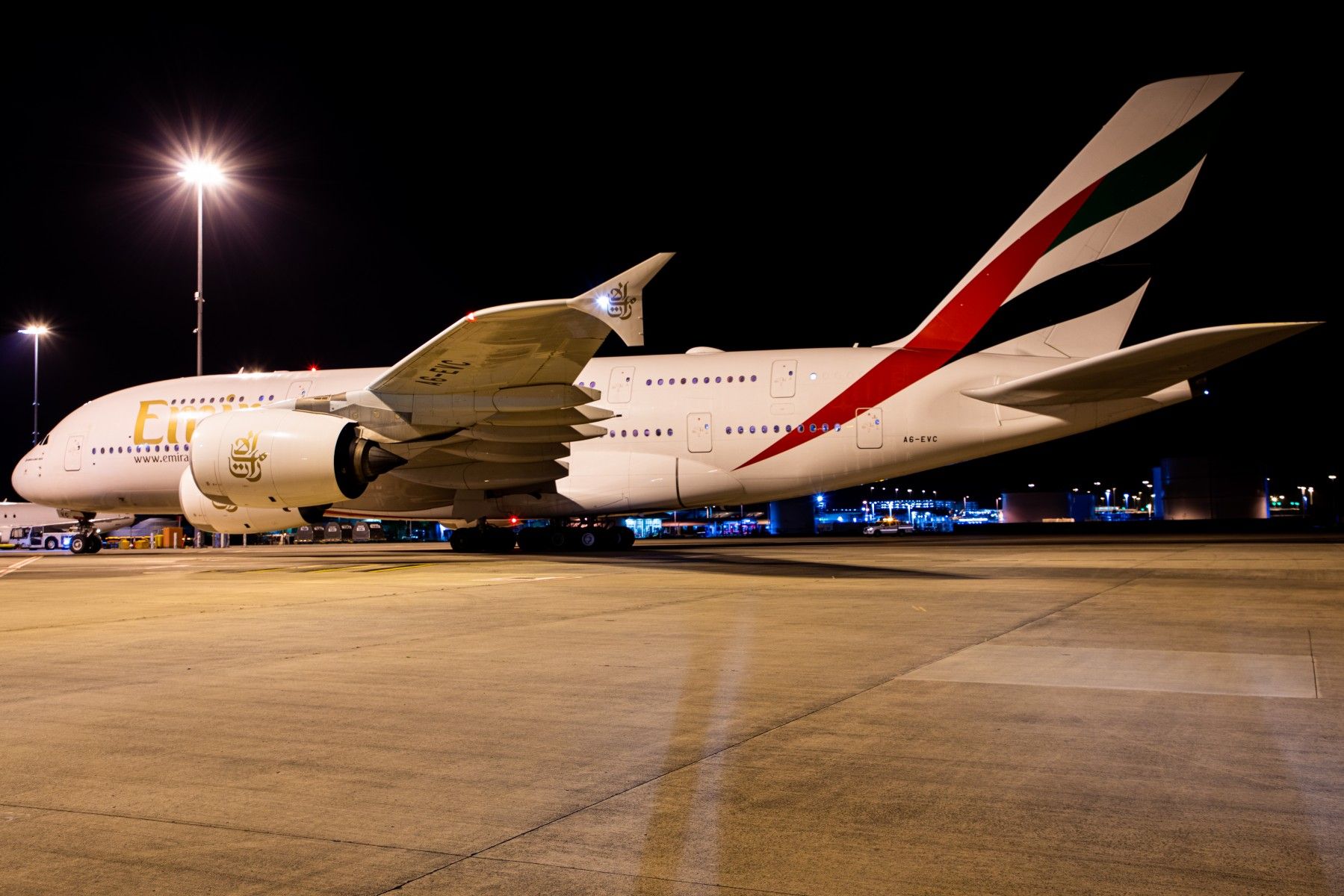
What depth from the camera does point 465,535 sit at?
22.9m

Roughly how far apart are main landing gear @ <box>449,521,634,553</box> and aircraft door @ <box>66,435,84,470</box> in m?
9.24

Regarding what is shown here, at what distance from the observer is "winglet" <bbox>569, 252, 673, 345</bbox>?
522 inches

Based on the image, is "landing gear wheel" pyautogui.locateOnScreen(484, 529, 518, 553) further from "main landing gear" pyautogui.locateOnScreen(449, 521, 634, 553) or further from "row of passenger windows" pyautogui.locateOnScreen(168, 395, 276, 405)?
"row of passenger windows" pyautogui.locateOnScreen(168, 395, 276, 405)

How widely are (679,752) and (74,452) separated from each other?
24578 mm

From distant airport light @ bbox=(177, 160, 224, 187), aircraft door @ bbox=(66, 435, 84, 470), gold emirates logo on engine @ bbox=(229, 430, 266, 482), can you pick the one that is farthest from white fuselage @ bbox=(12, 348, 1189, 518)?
distant airport light @ bbox=(177, 160, 224, 187)

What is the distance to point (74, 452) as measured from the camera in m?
23.9

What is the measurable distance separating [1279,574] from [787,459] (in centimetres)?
920

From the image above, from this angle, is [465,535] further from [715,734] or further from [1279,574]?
[715,734]

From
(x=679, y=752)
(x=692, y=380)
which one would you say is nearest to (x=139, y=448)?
(x=692, y=380)

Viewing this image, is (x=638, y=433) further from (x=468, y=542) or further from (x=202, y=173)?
(x=202, y=173)

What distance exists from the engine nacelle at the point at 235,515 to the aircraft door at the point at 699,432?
289 inches

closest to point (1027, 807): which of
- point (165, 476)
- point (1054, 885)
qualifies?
point (1054, 885)

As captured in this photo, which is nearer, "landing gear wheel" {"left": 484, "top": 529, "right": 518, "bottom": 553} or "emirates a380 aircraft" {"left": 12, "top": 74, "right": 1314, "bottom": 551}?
"emirates a380 aircraft" {"left": 12, "top": 74, "right": 1314, "bottom": 551}

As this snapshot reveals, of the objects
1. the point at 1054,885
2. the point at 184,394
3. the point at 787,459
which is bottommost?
the point at 1054,885
